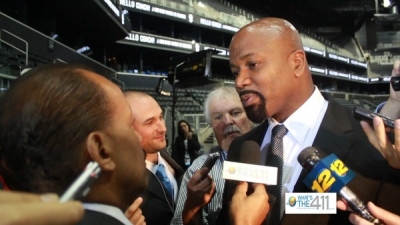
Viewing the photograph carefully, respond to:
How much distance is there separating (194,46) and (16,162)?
1435 centimetres

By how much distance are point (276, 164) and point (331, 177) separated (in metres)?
0.28

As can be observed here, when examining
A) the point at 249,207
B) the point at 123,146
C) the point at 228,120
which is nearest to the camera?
the point at 123,146

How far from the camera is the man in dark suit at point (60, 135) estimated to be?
2.41 ft

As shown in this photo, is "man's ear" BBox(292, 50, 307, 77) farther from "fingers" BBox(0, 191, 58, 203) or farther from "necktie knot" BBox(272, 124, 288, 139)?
"fingers" BBox(0, 191, 58, 203)

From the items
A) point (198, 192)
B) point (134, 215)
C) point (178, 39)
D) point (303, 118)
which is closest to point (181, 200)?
point (198, 192)

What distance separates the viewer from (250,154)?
132 centimetres

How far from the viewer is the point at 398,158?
3.23 ft

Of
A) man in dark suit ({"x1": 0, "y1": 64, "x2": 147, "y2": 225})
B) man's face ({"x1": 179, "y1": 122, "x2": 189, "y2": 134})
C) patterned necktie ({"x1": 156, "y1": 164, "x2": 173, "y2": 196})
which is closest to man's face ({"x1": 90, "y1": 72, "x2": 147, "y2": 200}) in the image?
man in dark suit ({"x1": 0, "y1": 64, "x2": 147, "y2": 225})

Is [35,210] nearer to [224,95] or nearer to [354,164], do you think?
[354,164]

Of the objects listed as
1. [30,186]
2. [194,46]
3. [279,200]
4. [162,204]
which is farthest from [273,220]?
[194,46]

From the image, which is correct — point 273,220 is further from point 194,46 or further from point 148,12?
point 194,46

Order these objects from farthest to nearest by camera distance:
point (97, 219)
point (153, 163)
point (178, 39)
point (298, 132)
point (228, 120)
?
1. point (178, 39)
2. point (153, 163)
3. point (228, 120)
4. point (298, 132)
5. point (97, 219)

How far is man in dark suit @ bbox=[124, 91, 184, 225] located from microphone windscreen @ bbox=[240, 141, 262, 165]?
2.49 feet

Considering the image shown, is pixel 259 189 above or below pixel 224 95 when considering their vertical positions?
below
